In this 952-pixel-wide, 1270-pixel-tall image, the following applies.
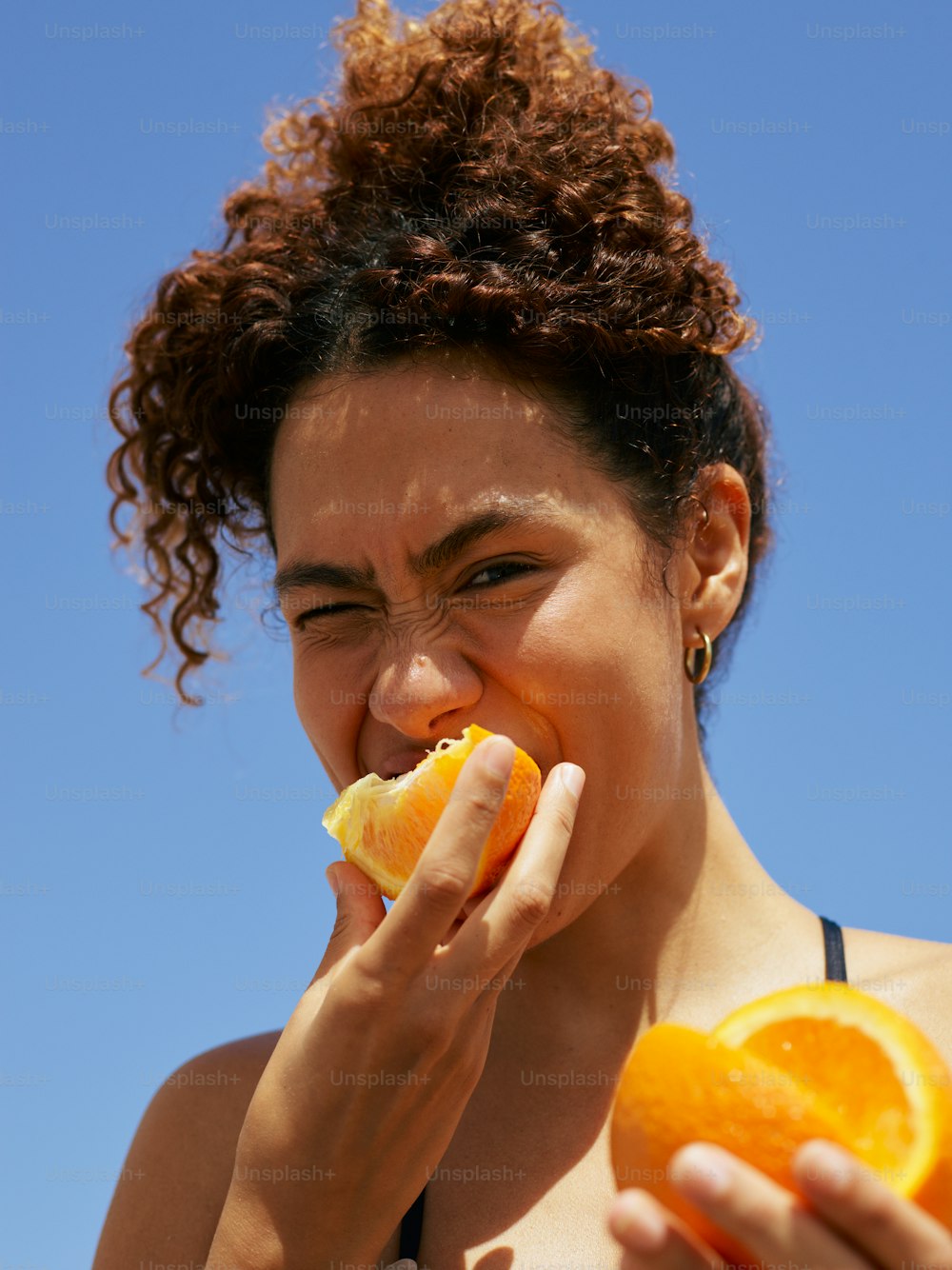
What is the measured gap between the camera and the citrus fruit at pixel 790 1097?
1938 mm

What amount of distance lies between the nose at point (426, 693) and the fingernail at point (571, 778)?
386mm

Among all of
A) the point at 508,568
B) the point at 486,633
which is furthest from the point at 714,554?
the point at 486,633

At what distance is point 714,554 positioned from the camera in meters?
3.98

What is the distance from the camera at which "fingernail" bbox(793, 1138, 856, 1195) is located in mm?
1655

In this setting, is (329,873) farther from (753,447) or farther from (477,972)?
(753,447)

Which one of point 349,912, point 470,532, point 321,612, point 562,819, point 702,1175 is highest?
point 470,532

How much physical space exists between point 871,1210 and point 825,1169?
3.2 inches

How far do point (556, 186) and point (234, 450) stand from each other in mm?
1523

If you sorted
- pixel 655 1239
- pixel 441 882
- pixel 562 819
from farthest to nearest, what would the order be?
pixel 562 819 < pixel 441 882 < pixel 655 1239

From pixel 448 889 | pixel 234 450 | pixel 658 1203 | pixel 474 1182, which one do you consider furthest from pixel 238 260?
pixel 658 1203

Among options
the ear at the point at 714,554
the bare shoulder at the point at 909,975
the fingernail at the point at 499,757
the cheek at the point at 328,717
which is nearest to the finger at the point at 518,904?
the fingernail at the point at 499,757

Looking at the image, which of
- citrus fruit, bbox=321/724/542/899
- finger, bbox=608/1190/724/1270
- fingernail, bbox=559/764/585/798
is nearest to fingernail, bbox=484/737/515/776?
citrus fruit, bbox=321/724/542/899

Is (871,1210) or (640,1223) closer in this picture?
(871,1210)

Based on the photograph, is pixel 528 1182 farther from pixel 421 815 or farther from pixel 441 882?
pixel 441 882
